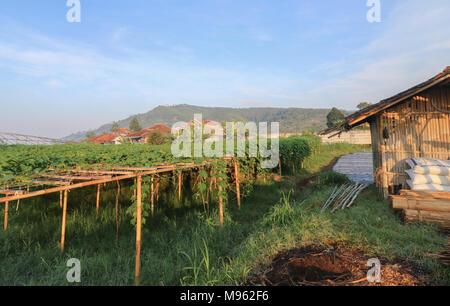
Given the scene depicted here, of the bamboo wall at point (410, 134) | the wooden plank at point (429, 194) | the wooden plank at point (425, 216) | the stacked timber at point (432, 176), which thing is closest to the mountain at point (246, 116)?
the bamboo wall at point (410, 134)

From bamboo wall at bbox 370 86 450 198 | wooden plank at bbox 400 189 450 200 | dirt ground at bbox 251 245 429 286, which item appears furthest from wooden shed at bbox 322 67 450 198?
dirt ground at bbox 251 245 429 286

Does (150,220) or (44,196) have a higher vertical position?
(44,196)

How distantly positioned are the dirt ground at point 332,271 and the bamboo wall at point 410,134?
13.7 feet

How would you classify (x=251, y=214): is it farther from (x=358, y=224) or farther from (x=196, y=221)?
(x=358, y=224)

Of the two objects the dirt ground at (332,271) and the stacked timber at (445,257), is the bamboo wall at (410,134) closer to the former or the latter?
the stacked timber at (445,257)

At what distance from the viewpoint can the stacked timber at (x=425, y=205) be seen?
4.58 meters

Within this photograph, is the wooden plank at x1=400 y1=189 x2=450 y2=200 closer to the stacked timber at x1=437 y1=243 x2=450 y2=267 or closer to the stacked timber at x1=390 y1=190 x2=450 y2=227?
the stacked timber at x1=390 y1=190 x2=450 y2=227

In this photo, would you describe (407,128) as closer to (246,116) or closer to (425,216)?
(425,216)

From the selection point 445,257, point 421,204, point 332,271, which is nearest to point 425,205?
point 421,204

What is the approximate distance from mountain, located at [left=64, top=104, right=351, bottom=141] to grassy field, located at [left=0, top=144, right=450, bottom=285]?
2610 inches

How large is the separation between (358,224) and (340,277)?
2.43 m
